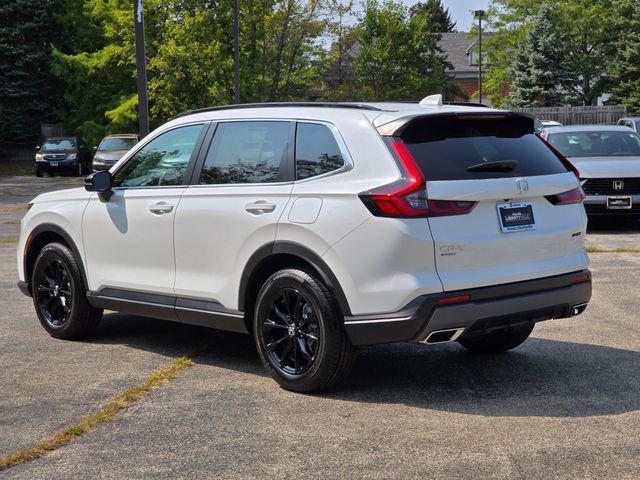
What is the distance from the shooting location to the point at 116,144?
3180 centimetres

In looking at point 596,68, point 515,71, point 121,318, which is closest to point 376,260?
point 121,318

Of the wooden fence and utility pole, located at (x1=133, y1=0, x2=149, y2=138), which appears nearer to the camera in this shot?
utility pole, located at (x1=133, y1=0, x2=149, y2=138)

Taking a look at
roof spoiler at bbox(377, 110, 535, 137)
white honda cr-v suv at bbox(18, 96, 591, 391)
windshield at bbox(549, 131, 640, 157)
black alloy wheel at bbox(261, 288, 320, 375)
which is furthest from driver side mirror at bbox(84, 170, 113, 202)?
windshield at bbox(549, 131, 640, 157)

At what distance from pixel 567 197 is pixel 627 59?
48189 millimetres

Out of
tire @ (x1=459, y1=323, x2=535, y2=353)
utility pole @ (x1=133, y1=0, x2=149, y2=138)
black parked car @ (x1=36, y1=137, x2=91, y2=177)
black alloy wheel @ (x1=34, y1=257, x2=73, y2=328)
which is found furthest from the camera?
black parked car @ (x1=36, y1=137, x2=91, y2=177)

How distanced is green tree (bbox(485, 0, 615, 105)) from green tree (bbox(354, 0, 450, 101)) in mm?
5692

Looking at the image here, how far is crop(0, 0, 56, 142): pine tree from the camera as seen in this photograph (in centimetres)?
4725

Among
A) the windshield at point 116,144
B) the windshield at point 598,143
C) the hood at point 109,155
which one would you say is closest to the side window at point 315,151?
the windshield at point 598,143

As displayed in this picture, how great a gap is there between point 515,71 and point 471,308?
166 ft

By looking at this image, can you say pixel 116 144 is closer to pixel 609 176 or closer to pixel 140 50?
pixel 140 50

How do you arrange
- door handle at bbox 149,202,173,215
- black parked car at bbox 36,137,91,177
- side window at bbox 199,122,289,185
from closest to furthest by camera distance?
side window at bbox 199,122,289,185, door handle at bbox 149,202,173,215, black parked car at bbox 36,137,91,177

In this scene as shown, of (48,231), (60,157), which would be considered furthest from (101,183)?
(60,157)

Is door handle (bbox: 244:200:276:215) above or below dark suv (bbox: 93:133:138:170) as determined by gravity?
above

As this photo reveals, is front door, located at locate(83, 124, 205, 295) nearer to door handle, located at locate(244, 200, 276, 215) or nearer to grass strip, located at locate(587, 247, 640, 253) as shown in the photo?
door handle, located at locate(244, 200, 276, 215)
